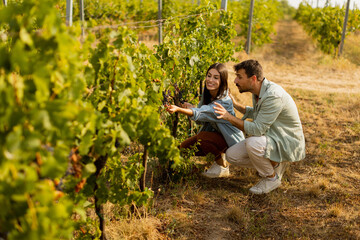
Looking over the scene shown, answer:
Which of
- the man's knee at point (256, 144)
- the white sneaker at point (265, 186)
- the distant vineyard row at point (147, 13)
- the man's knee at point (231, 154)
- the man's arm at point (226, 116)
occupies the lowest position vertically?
the white sneaker at point (265, 186)

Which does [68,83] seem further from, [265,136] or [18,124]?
[265,136]

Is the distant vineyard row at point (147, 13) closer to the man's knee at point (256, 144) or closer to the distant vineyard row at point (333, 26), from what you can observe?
the distant vineyard row at point (333, 26)

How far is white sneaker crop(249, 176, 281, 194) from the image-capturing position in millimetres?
3254

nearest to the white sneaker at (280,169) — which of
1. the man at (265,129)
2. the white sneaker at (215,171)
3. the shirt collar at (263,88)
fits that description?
the man at (265,129)

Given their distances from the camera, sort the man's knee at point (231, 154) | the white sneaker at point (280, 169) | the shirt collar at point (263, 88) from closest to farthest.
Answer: the shirt collar at point (263, 88) → the man's knee at point (231, 154) → the white sneaker at point (280, 169)

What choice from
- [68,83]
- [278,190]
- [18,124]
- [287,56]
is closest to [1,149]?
[18,124]

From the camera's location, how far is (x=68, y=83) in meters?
1.35

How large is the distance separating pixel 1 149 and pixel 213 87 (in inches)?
90.1

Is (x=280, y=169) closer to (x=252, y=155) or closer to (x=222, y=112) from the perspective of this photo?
(x=252, y=155)

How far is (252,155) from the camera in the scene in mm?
3166

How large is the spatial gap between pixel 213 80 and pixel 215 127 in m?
0.47

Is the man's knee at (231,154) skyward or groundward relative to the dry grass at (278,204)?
skyward

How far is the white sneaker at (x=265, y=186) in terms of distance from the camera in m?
3.25

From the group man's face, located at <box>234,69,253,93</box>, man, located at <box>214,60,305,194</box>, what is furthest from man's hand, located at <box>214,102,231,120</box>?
man's face, located at <box>234,69,253,93</box>
